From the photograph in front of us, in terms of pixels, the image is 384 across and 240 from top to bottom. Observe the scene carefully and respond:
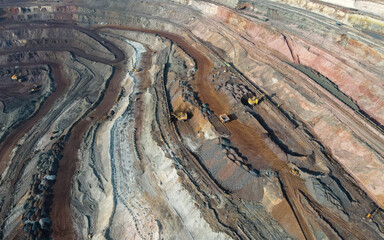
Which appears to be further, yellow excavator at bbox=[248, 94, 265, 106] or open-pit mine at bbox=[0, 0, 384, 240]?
yellow excavator at bbox=[248, 94, 265, 106]

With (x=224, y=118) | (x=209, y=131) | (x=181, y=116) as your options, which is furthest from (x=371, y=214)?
(x=181, y=116)

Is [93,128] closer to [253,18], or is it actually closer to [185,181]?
[185,181]

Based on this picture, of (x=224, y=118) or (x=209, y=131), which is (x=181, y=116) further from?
(x=224, y=118)

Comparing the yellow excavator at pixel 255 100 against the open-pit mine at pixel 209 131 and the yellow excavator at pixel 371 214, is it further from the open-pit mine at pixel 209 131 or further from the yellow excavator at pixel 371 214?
the yellow excavator at pixel 371 214

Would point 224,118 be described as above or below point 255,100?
below

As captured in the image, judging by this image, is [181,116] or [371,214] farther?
[181,116]

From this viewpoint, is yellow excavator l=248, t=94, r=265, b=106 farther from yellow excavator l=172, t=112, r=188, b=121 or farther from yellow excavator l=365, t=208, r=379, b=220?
yellow excavator l=365, t=208, r=379, b=220

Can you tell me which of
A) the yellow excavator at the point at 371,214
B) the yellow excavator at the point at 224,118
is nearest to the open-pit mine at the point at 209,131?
the yellow excavator at the point at 371,214

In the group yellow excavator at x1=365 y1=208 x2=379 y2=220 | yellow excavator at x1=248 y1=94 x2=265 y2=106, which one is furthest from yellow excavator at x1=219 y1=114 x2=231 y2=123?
yellow excavator at x1=365 y1=208 x2=379 y2=220
